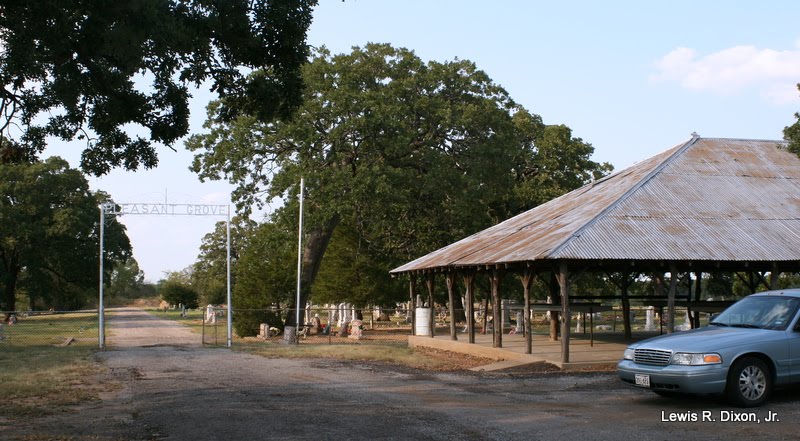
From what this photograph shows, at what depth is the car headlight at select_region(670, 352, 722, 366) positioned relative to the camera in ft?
33.9

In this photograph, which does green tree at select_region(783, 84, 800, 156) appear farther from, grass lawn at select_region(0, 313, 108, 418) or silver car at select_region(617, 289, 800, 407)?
grass lawn at select_region(0, 313, 108, 418)

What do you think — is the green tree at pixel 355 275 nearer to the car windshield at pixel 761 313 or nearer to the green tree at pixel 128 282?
the car windshield at pixel 761 313

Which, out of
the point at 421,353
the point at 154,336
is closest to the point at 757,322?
the point at 421,353

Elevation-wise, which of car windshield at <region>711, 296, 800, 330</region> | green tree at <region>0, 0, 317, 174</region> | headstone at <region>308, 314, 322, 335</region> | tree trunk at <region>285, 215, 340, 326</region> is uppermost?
→ green tree at <region>0, 0, 317, 174</region>

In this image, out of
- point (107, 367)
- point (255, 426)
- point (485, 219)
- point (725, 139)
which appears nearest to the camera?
point (255, 426)

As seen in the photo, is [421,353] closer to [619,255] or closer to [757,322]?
[619,255]

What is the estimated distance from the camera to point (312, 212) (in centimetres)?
3141

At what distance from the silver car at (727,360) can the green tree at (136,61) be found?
7264mm

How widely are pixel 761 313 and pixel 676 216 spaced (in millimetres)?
7957

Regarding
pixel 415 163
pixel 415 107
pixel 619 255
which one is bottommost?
pixel 619 255

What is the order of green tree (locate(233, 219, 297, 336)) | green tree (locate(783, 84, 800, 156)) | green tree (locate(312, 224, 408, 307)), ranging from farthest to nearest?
1. green tree (locate(312, 224, 408, 307))
2. green tree (locate(233, 219, 297, 336))
3. green tree (locate(783, 84, 800, 156))

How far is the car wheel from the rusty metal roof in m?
5.73

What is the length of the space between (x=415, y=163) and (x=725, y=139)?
13.0 metres

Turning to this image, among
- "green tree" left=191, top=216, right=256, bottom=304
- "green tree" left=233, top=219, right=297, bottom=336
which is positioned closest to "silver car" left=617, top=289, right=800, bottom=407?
"green tree" left=233, top=219, right=297, bottom=336
